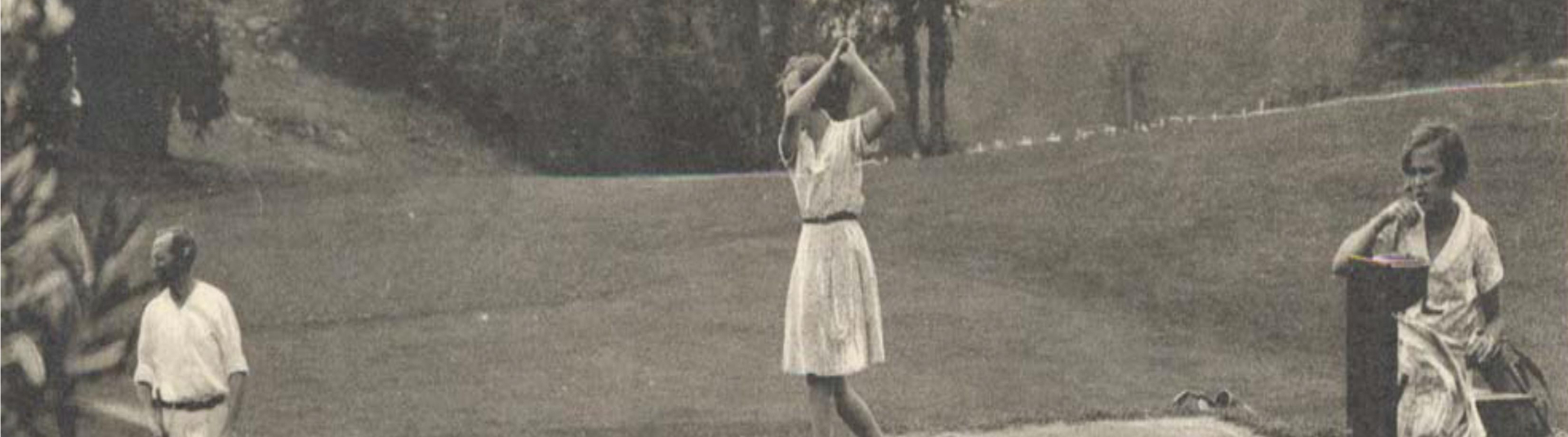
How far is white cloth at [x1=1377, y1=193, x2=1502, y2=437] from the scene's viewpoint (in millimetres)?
9102

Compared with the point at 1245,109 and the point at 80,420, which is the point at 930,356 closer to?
the point at 1245,109

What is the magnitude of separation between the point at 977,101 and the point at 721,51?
1.04 meters

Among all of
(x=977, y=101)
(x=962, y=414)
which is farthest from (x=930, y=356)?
(x=977, y=101)

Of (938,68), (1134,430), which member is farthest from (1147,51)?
(1134,430)

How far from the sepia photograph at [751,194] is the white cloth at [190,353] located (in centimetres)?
82

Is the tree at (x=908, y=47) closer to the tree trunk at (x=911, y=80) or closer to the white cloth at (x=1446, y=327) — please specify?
the tree trunk at (x=911, y=80)

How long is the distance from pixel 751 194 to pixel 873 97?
1329mm

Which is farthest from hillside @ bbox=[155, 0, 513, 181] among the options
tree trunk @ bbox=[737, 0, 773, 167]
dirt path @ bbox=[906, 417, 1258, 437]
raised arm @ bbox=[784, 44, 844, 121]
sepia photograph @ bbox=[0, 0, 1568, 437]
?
dirt path @ bbox=[906, 417, 1258, 437]

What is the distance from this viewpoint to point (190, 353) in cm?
929

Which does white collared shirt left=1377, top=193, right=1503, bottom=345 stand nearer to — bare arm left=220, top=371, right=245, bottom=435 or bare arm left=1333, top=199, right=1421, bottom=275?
bare arm left=1333, top=199, right=1421, bottom=275

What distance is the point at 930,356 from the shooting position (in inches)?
425

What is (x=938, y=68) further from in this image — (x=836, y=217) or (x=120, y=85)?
(x=120, y=85)

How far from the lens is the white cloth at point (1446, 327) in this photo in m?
9.10

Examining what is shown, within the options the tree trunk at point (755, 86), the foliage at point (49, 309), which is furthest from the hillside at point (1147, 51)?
the foliage at point (49, 309)
